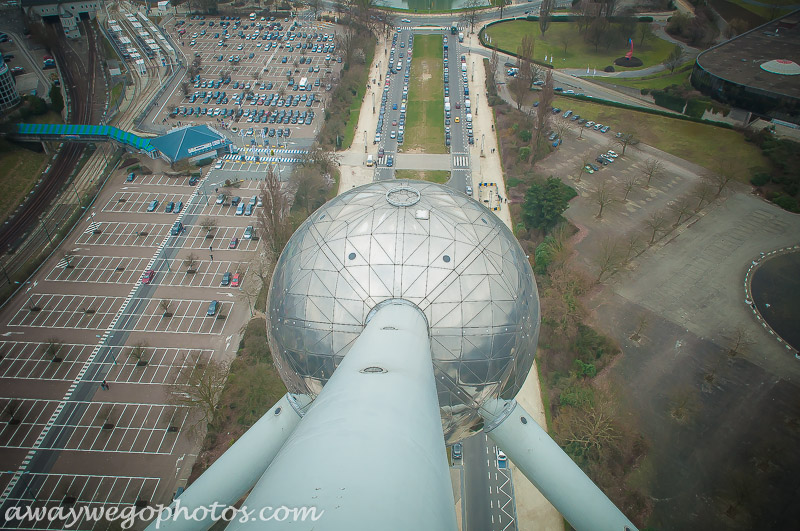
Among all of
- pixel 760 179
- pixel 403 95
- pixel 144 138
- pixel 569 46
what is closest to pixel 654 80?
pixel 569 46

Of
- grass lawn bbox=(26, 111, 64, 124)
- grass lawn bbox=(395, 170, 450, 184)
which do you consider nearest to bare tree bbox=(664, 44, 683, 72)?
grass lawn bbox=(395, 170, 450, 184)

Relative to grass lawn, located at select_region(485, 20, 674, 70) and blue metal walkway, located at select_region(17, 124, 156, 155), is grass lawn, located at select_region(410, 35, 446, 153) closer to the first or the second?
grass lawn, located at select_region(485, 20, 674, 70)

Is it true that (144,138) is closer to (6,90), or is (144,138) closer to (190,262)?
(6,90)

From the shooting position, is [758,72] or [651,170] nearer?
[651,170]

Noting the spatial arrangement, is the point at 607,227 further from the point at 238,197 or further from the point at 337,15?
the point at 337,15

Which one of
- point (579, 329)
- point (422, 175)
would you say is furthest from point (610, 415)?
point (422, 175)

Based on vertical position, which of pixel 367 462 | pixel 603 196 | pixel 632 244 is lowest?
pixel 632 244
